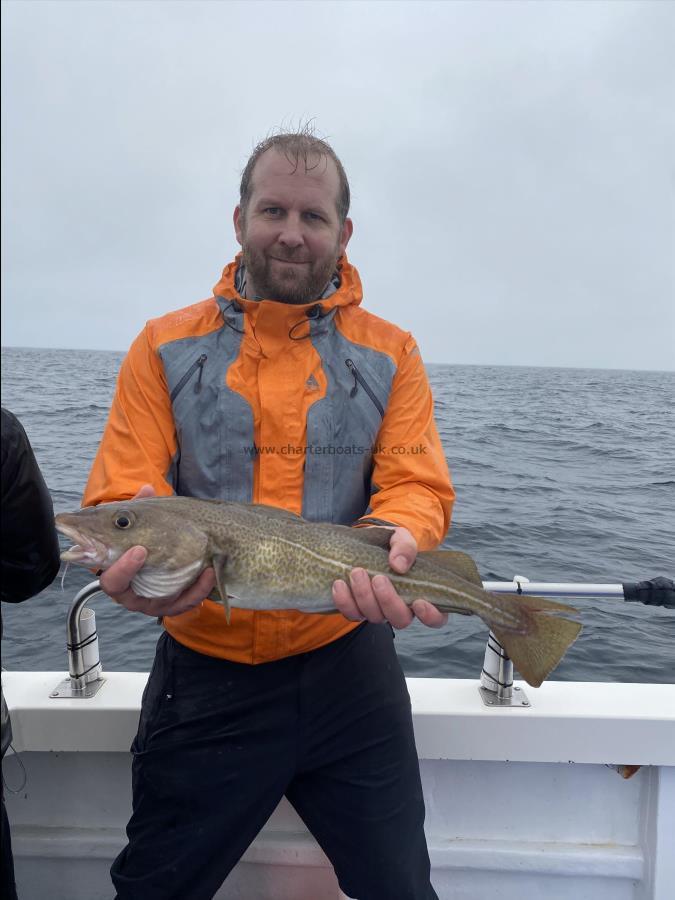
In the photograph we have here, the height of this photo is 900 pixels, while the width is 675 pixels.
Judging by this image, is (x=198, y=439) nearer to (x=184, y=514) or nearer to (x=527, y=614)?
(x=184, y=514)

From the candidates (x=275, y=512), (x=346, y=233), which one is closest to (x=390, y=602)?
(x=275, y=512)

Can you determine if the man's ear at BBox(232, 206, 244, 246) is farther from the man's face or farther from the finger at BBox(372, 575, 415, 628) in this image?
the finger at BBox(372, 575, 415, 628)

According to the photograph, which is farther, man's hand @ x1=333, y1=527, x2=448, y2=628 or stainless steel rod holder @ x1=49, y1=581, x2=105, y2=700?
stainless steel rod holder @ x1=49, y1=581, x2=105, y2=700

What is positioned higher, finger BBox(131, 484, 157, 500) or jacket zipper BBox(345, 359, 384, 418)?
jacket zipper BBox(345, 359, 384, 418)

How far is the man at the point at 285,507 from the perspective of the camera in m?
2.61

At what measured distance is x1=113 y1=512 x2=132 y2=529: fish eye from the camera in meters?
2.53

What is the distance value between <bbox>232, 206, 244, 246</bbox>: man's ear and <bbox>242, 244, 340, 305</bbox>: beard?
14 cm

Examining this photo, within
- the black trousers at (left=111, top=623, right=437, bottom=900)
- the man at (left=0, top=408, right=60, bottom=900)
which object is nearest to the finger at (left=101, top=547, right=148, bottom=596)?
the man at (left=0, top=408, right=60, bottom=900)

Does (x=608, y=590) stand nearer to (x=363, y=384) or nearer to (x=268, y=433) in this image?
(x=363, y=384)

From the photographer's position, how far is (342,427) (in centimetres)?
300

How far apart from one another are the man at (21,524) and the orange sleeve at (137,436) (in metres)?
0.55

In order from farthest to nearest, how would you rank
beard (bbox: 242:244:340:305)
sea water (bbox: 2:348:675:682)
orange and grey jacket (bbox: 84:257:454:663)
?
sea water (bbox: 2:348:675:682), beard (bbox: 242:244:340:305), orange and grey jacket (bbox: 84:257:454:663)

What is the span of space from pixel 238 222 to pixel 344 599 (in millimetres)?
1931

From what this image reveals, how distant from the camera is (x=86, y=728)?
128 inches
